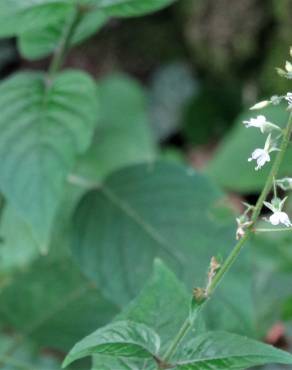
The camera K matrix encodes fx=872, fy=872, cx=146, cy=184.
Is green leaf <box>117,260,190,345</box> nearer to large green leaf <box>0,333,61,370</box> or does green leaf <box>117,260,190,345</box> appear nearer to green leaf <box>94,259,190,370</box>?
green leaf <box>94,259,190,370</box>

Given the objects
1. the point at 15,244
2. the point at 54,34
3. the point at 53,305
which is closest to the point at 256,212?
the point at 54,34

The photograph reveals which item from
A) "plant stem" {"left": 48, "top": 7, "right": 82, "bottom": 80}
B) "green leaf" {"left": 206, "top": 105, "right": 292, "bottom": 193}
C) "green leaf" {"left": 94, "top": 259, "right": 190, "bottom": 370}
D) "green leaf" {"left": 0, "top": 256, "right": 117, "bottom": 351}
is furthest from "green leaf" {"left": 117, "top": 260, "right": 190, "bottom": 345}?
"green leaf" {"left": 206, "top": 105, "right": 292, "bottom": 193}

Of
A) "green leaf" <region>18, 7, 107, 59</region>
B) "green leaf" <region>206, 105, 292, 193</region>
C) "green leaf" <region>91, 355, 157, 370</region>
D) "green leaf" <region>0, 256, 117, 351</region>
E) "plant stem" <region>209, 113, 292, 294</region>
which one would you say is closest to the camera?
"plant stem" <region>209, 113, 292, 294</region>

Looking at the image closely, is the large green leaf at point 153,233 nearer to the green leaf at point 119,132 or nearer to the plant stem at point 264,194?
the plant stem at point 264,194

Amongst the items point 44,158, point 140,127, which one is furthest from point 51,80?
point 140,127

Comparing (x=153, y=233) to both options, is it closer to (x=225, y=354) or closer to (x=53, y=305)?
(x=53, y=305)

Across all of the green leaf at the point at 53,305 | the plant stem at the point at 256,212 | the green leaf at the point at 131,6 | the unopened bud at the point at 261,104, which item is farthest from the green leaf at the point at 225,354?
the green leaf at the point at 53,305

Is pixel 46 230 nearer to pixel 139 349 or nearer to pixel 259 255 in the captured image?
pixel 139 349
